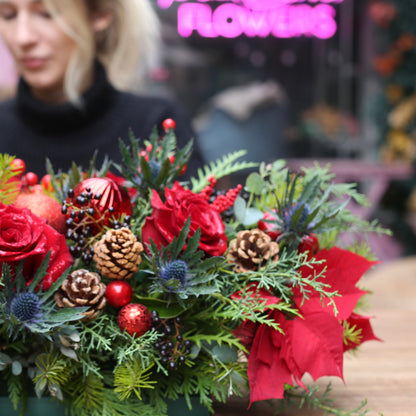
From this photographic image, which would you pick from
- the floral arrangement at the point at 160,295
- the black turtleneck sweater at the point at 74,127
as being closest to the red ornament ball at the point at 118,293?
the floral arrangement at the point at 160,295

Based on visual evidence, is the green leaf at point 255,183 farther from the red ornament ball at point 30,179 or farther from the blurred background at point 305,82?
the blurred background at point 305,82

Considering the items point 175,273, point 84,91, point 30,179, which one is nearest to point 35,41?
point 84,91

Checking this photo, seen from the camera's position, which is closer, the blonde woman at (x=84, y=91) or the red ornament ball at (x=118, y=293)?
the red ornament ball at (x=118, y=293)

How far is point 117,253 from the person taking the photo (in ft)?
1.54

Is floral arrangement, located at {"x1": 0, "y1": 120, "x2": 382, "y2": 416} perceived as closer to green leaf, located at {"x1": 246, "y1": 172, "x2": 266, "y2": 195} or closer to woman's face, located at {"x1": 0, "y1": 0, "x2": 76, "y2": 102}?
green leaf, located at {"x1": 246, "y1": 172, "x2": 266, "y2": 195}

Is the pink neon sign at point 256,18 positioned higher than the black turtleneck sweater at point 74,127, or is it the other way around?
the black turtleneck sweater at point 74,127

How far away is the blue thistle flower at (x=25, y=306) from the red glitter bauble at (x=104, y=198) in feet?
0.32

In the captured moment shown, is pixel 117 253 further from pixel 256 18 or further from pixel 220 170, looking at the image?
pixel 256 18

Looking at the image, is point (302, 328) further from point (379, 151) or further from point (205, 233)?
point (379, 151)

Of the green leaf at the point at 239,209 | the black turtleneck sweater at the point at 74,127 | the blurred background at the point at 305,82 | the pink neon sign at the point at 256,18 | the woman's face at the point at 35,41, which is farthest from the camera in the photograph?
the pink neon sign at the point at 256,18

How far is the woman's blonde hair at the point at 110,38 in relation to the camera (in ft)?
3.41

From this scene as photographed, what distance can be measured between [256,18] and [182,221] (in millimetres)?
3993

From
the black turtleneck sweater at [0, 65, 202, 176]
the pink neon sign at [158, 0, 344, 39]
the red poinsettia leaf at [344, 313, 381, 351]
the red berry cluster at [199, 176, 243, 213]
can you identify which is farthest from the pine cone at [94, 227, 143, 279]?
the pink neon sign at [158, 0, 344, 39]

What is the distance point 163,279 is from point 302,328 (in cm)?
14
